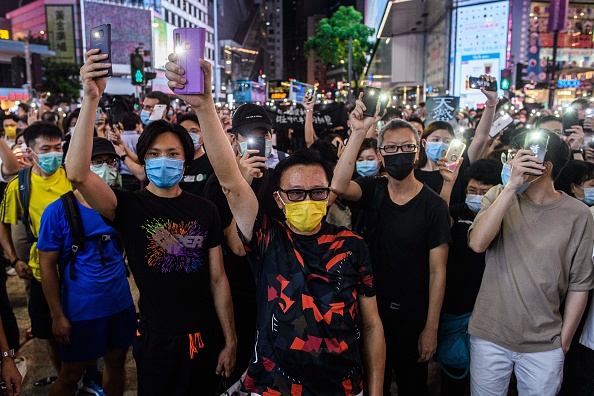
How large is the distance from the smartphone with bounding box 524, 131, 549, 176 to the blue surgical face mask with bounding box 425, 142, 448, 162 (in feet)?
5.65

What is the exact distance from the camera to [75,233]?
3078 millimetres

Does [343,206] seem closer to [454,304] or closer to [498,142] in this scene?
[454,304]

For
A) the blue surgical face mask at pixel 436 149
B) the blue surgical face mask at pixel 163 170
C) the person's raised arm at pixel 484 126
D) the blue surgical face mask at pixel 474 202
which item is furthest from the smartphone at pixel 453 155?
the blue surgical face mask at pixel 163 170

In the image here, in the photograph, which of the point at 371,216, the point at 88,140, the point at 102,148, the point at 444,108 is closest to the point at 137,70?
the point at 444,108

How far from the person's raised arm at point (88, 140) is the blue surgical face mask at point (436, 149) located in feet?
9.57

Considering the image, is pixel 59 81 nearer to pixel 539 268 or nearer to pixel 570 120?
pixel 570 120

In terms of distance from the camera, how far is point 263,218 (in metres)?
2.33

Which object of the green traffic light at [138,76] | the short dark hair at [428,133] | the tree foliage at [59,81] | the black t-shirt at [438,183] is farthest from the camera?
the tree foliage at [59,81]

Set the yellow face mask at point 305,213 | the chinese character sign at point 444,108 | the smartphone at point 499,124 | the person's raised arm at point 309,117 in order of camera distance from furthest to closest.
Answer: the chinese character sign at point 444,108, the person's raised arm at point 309,117, the smartphone at point 499,124, the yellow face mask at point 305,213

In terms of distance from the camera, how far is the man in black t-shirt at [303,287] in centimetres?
209

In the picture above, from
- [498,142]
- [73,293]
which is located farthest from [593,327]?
[498,142]

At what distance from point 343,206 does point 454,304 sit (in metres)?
1.12

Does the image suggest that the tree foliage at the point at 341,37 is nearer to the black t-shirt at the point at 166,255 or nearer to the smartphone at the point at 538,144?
the smartphone at the point at 538,144

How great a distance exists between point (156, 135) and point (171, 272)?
2.57 feet
